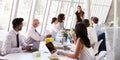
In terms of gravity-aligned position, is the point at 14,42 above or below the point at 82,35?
below

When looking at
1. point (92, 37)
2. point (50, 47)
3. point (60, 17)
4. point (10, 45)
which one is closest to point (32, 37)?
point (10, 45)

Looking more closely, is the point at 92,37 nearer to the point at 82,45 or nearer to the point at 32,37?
the point at 32,37

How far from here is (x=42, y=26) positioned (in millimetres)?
10414

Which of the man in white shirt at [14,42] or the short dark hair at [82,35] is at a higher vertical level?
the short dark hair at [82,35]

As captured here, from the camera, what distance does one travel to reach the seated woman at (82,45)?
333 centimetres

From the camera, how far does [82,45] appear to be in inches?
133

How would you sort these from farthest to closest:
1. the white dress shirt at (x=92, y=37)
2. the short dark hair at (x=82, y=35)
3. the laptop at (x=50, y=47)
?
the white dress shirt at (x=92, y=37) < the short dark hair at (x=82, y=35) < the laptop at (x=50, y=47)

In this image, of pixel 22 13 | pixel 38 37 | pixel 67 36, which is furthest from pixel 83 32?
pixel 22 13

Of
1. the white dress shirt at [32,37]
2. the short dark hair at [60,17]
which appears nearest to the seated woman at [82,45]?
the white dress shirt at [32,37]

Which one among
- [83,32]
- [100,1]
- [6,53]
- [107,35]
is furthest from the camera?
[100,1]

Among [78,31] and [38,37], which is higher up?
[78,31]

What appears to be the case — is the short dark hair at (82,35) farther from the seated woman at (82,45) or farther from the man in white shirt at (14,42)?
the man in white shirt at (14,42)

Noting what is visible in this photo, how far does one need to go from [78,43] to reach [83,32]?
17cm

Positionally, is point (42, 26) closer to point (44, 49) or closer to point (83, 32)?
point (44, 49)
